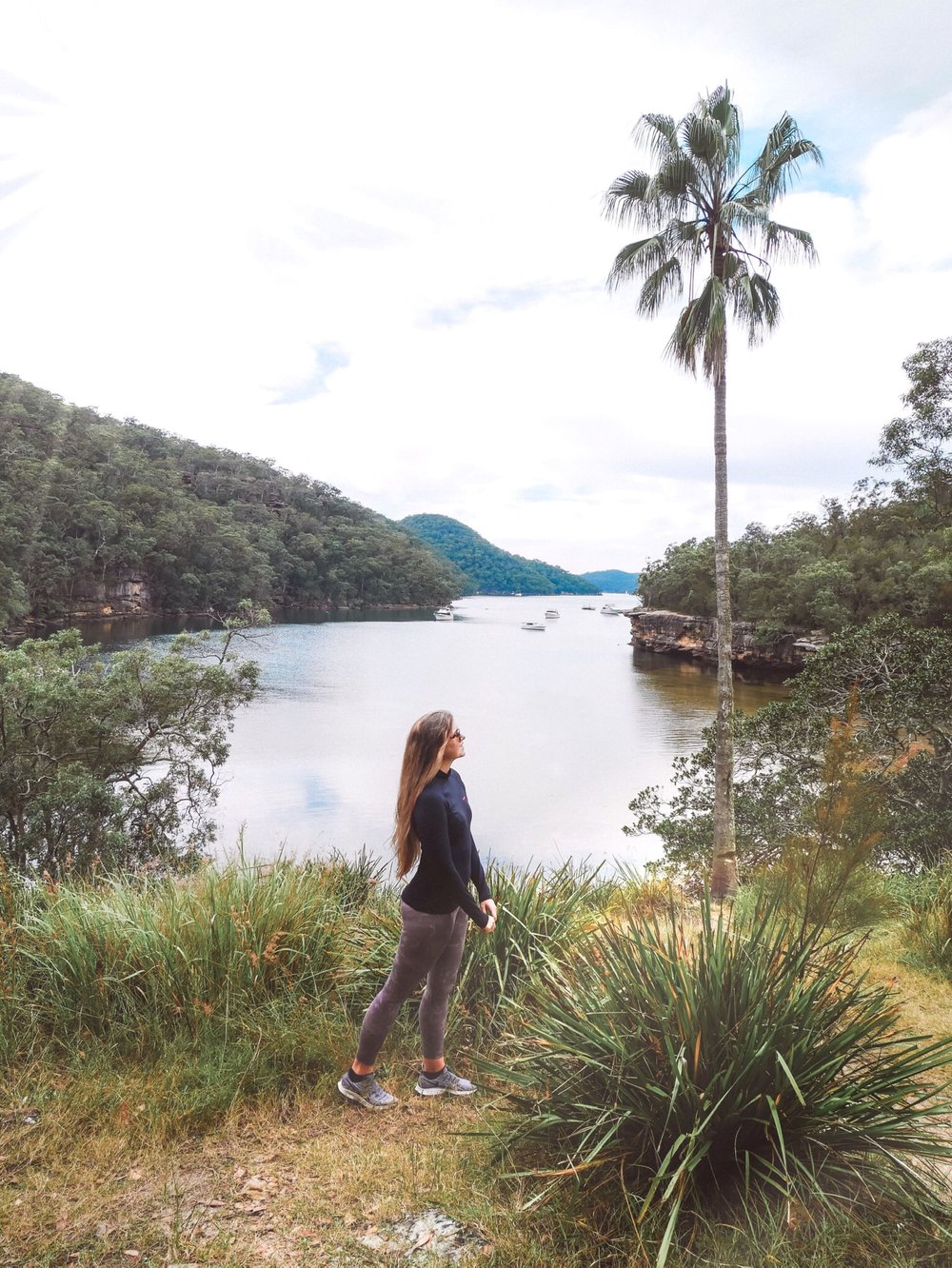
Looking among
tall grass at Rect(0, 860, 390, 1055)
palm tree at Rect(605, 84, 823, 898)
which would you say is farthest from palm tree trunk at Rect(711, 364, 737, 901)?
tall grass at Rect(0, 860, 390, 1055)

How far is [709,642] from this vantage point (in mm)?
54219

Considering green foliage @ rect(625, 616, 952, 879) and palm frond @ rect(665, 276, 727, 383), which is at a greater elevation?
palm frond @ rect(665, 276, 727, 383)

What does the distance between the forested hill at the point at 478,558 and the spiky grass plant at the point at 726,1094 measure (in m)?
163

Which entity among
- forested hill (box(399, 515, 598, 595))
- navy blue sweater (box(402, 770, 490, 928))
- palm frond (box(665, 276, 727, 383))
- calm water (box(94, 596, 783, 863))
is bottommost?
calm water (box(94, 596, 783, 863))

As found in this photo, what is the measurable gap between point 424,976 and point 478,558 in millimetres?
174091

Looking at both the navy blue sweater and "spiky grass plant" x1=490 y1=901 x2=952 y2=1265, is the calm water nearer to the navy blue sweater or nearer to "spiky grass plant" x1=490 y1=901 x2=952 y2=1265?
the navy blue sweater

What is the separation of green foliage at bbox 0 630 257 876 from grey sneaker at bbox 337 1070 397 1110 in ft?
28.6

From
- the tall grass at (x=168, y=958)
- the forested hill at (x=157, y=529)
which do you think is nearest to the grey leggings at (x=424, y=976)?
the tall grass at (x=168, y=958)

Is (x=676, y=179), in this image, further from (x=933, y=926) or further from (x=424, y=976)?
(x=424, y=976)

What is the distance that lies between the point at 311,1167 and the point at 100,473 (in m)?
71.0

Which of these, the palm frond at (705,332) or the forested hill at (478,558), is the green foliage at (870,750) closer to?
the palm frond at (705,332)

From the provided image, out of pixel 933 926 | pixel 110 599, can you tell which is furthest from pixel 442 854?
pixel 110 599

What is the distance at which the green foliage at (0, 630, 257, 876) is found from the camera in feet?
36.8

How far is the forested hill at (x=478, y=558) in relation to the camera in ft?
567
